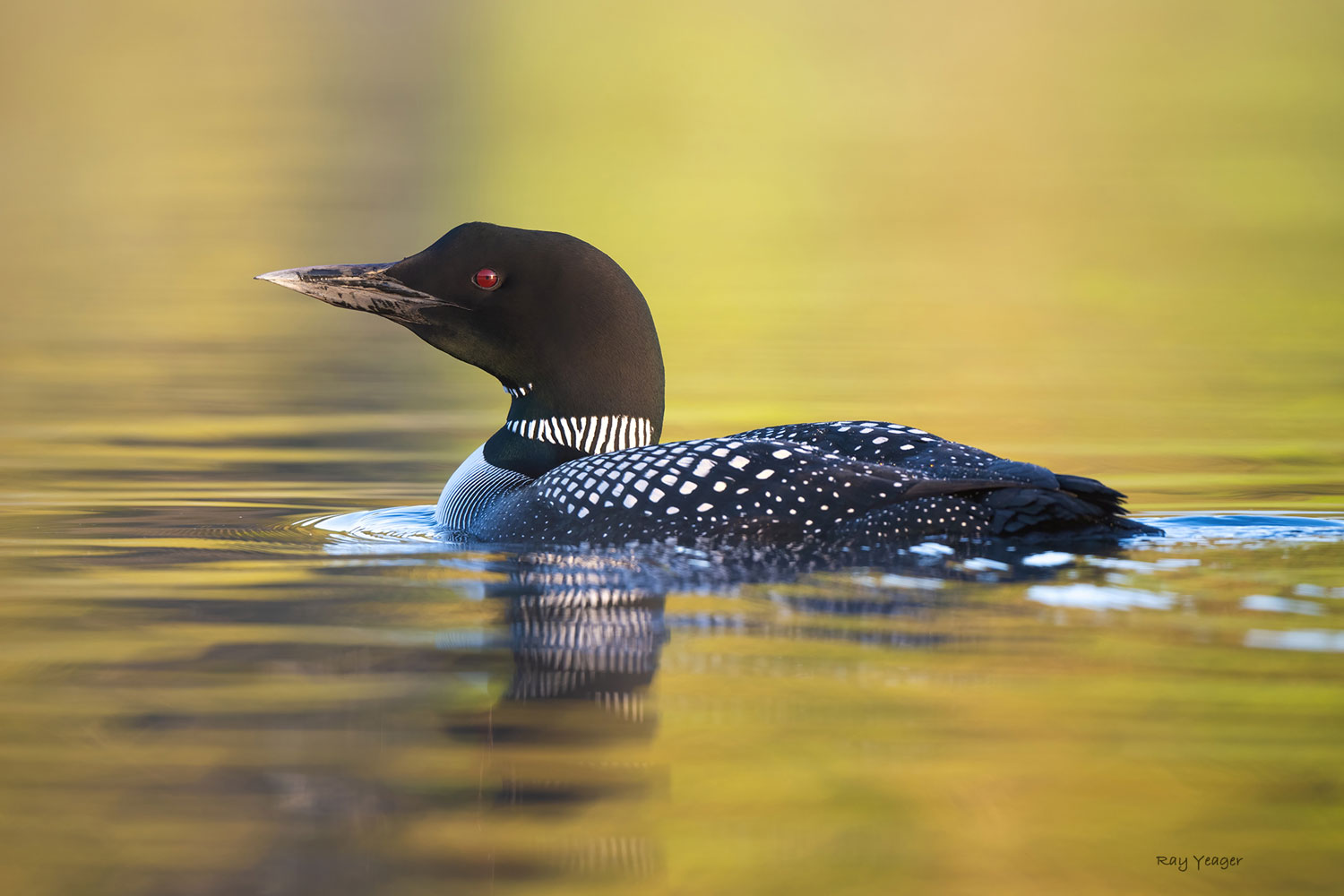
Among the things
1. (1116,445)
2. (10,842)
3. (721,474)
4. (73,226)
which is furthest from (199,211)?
(10,842)

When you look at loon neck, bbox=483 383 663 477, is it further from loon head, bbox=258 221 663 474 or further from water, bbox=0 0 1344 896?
water, bbox=0 0 1344 896

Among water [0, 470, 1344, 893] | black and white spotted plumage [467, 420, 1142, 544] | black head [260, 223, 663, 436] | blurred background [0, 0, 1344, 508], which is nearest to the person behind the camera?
water [0, 470, 1344, 893]

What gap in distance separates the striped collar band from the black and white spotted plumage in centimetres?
41

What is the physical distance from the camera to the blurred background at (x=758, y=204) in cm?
787

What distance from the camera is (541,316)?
15.8 ft

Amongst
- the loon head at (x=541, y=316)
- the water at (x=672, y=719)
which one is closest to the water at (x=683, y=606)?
the water at (x=672, y=719)

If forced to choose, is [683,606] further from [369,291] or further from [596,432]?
[369,291]

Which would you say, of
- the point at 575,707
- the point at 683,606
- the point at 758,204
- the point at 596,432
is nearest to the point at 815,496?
the point at 683,606

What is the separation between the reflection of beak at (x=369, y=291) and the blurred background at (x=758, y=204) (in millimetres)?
1277

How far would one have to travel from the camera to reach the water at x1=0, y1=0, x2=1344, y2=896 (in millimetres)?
2617

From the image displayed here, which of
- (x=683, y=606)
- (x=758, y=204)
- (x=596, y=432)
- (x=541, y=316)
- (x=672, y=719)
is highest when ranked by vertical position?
(x=758, y=204)

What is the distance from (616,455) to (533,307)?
22.7 inches

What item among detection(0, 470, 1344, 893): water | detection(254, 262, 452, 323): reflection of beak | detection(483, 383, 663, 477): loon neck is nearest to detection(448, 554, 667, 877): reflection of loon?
detection(0, 470, 1344, 893): water

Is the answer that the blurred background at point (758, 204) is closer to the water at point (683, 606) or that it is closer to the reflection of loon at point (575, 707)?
the water at point (683, 606)
